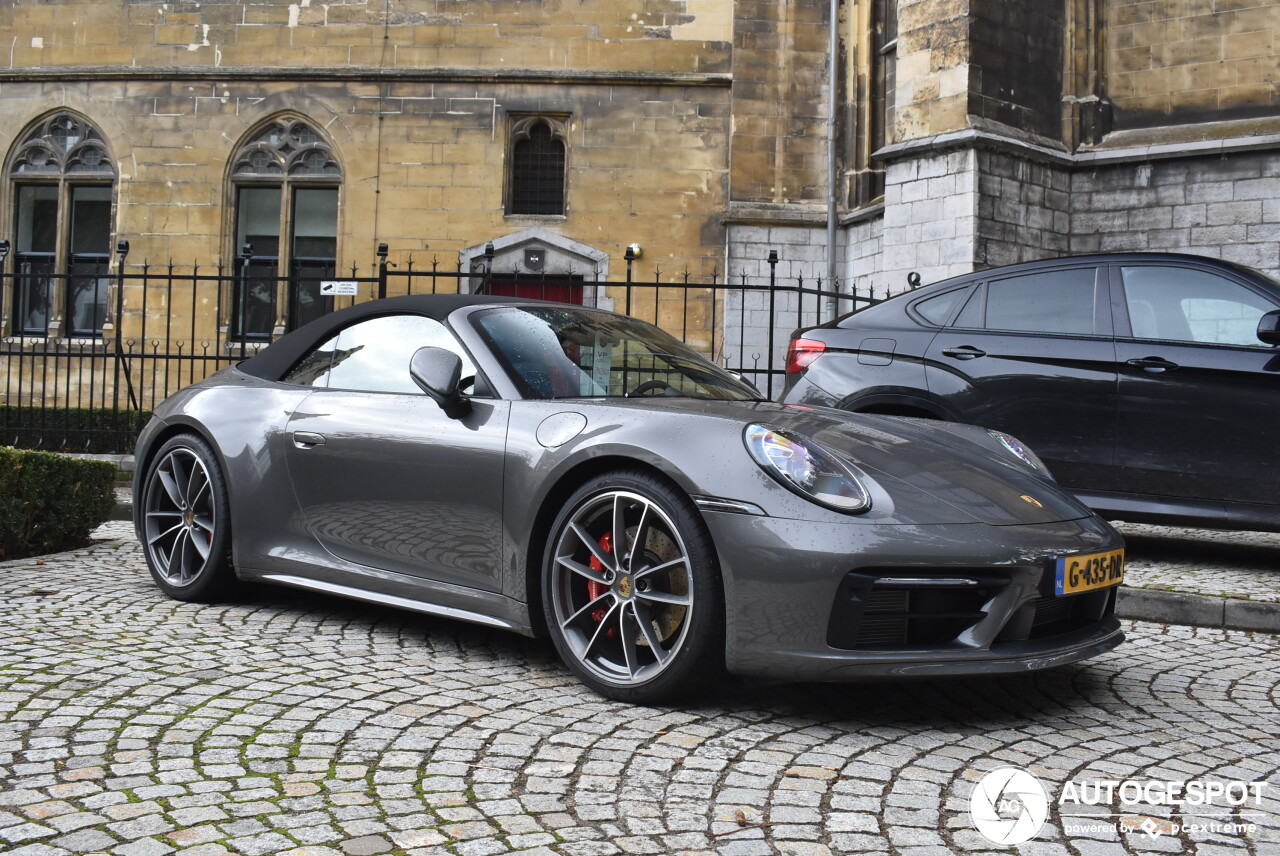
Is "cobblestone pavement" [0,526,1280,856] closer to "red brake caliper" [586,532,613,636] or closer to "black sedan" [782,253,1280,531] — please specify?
"red brake caliper" [586,532,613,636]

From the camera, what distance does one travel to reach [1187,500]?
19.1 feet

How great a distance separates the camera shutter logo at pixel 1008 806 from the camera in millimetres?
2518

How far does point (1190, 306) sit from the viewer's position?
5992 millimetres

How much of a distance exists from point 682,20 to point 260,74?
6681 millimetres

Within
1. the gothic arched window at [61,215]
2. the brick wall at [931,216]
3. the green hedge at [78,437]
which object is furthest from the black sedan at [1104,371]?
the gothic arched window at [61,215]

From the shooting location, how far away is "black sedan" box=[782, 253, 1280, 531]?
574 cm

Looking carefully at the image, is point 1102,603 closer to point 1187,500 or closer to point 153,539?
point 1187,500

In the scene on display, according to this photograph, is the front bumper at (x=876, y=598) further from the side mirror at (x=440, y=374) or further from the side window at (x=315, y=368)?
the side window at (x=315, y=368)

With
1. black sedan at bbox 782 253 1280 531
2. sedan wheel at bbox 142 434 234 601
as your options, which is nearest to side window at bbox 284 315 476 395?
sedan wheel at bbox 142 434 234 601

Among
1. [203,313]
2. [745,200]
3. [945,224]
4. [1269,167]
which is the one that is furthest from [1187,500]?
[203,313]

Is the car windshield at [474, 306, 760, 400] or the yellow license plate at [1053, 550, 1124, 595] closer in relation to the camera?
the yellow license plate at [1053, 550, 1124, 595]

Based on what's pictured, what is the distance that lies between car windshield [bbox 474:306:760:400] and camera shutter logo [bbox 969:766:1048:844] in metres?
1.80

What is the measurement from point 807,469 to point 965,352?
3.19 meters

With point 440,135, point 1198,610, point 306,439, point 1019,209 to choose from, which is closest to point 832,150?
point 1019,209
